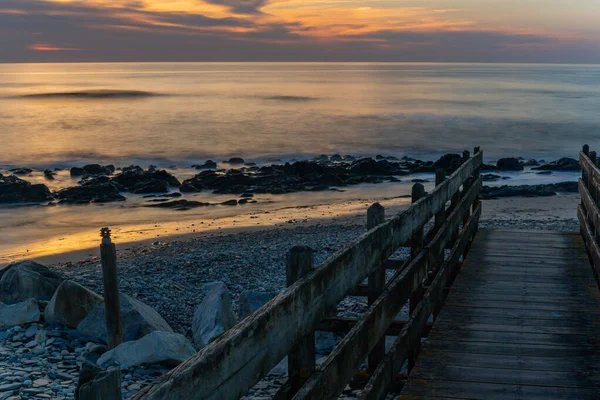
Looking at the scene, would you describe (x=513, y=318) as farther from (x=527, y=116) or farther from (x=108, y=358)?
(x=527, y=116)

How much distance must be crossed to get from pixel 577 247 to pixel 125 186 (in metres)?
22.9

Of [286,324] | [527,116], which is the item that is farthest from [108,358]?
[527,116]

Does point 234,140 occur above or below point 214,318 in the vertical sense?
above

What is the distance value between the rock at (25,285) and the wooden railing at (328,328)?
6518 mm

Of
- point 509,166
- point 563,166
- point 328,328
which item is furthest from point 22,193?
point 563,166

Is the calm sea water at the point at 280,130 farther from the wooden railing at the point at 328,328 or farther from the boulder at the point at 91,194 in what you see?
the wooden railing at the point at 328,328

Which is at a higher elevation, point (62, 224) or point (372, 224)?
point (372, 224)

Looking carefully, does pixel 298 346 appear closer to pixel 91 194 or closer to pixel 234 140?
pixel 91 194

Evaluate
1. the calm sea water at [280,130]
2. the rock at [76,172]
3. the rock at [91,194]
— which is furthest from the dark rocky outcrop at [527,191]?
the rock at [76,172]

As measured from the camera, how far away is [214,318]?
884 centimetres

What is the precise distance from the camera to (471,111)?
83.7 m

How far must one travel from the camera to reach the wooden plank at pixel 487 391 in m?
4.64

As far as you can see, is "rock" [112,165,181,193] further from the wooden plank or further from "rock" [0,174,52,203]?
the wooden plank

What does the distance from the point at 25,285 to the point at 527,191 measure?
20.9 meters
